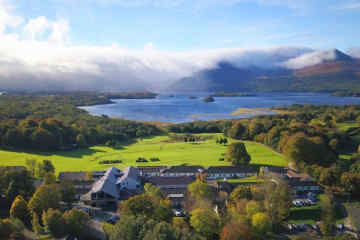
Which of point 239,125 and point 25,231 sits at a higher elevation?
point 239,125

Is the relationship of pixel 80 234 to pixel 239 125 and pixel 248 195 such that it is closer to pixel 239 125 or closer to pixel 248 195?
pixel 248 195

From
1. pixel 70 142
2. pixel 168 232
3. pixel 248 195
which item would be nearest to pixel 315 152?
pixel 248 195

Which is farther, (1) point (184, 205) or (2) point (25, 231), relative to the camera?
(1) point (184, 205)

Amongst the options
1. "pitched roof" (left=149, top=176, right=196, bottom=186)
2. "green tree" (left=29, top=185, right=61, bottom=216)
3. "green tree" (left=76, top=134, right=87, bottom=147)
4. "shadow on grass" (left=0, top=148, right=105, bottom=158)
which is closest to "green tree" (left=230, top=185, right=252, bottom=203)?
"pitched roof" (left=149, top=176, right=196, bottom=186)

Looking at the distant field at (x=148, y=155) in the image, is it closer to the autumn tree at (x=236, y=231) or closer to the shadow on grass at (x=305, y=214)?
the shadow on grass at (x=305, y=214)

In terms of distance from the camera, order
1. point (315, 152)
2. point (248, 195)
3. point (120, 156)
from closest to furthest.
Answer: point (248, 195)
point (315, 152)
point (120, 156)

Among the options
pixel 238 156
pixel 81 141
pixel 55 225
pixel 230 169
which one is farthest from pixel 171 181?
pixel 81 141

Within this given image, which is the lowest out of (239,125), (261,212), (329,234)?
(329,234)

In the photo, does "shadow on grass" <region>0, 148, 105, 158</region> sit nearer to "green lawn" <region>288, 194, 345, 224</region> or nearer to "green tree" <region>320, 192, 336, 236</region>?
"green lawn" <region>288, 194, 345, 224</region>

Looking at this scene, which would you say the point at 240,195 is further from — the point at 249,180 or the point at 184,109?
the point at 184,109
